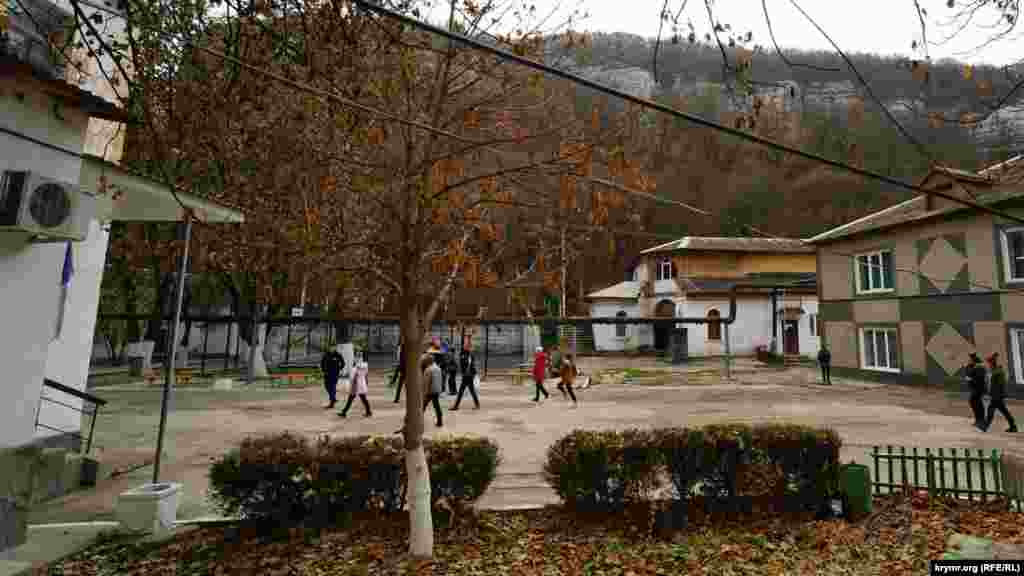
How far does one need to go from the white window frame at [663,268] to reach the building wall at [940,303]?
55.8 feet

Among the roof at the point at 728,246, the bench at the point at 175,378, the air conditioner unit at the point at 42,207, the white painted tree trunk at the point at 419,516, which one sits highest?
the roof at the point at 728,246

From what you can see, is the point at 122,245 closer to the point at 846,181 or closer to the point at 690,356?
the point at 690,356

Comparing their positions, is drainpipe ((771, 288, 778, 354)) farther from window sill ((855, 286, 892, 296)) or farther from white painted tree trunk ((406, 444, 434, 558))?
white painted tree trunk ((406, 444, 434, 558))

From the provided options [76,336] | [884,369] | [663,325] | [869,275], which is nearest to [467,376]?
[76,336]

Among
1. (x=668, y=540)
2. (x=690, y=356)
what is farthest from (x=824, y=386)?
(x=668, y=540)

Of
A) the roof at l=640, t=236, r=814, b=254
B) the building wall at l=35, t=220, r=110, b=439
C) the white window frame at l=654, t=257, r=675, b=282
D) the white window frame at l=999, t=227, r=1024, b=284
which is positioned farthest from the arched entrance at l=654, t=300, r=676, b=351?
the building wall at l=35, t=220, r=110, b=439

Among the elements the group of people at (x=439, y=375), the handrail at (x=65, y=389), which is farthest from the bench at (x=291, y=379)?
the handrail at (x=65, y=389)

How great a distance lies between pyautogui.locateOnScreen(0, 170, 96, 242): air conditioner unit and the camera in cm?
502

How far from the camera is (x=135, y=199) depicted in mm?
7102

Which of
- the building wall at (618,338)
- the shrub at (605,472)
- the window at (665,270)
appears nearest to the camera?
the shrub at (605,472)

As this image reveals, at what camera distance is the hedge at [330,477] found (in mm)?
5508

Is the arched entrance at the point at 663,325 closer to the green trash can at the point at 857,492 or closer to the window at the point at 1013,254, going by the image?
the window at the point at 1013,254

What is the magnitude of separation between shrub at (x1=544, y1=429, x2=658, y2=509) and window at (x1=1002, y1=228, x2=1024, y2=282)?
61.7 feet

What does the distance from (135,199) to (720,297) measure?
1422 inches
